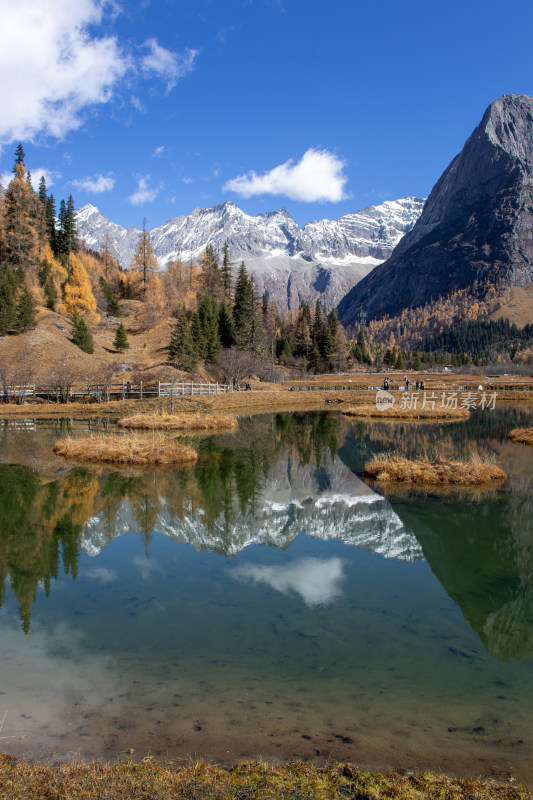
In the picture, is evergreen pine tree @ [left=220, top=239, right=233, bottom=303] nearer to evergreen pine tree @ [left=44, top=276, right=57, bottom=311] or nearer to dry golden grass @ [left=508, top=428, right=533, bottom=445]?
evergreen pine tree @ [left=44, top=276, right=57, bottom=311]

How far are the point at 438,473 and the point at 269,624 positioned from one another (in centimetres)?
1405

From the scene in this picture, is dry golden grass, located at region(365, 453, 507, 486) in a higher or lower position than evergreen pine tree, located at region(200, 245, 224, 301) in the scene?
lower

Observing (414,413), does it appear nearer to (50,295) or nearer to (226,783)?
(226,783)

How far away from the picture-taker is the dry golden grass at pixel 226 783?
471 centimetres

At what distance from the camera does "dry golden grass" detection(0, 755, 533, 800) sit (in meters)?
4.71

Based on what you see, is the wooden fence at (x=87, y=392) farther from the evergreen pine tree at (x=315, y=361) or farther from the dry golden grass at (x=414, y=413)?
the evergreen pine tree at (x=315, y=361)

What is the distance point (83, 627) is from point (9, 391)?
5484 cm

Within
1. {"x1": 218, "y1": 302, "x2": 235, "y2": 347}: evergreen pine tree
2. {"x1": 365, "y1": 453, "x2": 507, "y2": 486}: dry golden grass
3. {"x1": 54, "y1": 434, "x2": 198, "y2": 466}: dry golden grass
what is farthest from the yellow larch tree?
{"x1": 365, "y1": 453, "x2": 507, "y2": 486}: dry golden grass

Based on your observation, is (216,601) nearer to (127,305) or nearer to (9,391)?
(9,391)

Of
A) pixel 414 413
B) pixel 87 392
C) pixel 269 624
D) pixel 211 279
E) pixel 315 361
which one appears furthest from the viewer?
pixel 315 361

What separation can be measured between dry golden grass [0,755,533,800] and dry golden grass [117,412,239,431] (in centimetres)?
3334

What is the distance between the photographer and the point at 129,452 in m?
26.0

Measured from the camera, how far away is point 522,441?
112 ft

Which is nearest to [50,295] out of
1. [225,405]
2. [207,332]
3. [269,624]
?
[207,332]
